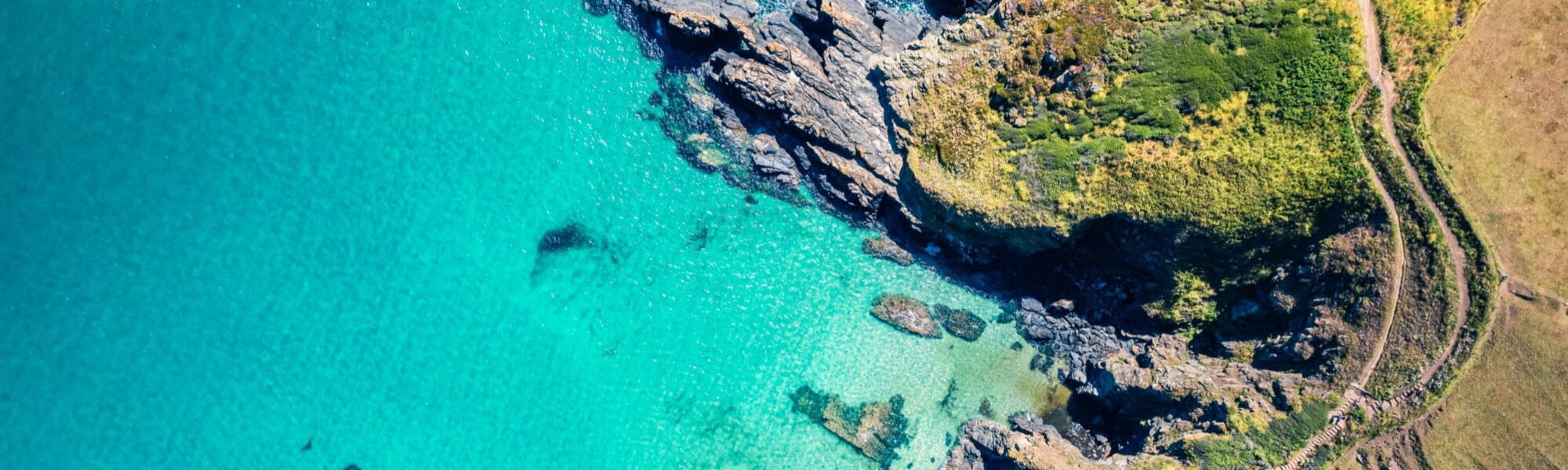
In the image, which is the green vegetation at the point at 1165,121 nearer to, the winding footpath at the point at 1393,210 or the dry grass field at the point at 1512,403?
the winding footpath at the point at 1393,210

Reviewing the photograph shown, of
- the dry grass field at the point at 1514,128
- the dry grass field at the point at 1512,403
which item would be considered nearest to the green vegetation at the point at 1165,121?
the dry grass field at the point at 1514,128

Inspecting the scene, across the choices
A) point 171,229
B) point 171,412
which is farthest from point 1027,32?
point 171,412

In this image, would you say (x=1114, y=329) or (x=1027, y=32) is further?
(x=1114, y=329)

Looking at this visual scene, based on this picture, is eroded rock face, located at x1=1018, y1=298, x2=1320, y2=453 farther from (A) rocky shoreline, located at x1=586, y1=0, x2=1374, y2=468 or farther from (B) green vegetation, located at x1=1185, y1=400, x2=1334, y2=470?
(B) green vegetation, located at x1=1185, y1=400, x2=1334, y2=470

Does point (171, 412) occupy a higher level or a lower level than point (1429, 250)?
lower

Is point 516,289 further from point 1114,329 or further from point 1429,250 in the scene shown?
point 1429,250
